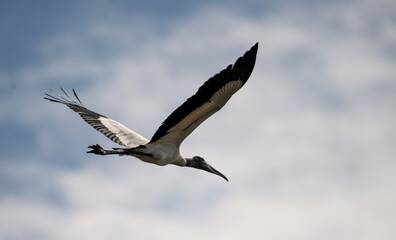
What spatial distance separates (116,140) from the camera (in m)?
16.3

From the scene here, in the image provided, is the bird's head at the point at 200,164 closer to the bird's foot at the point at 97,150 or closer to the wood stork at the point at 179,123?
the wood stork at the point at 179,123

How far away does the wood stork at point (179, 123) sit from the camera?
12961mm

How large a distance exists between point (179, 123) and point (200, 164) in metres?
3.21

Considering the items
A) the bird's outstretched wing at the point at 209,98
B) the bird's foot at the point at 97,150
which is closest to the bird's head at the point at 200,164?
the bird's outstretched wing at the point at 209,98

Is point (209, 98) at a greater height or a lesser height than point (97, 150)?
greater

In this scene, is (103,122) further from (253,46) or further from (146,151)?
(253,46)

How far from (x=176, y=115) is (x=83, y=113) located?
5108 mm

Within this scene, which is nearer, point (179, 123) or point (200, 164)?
point (179, 123)

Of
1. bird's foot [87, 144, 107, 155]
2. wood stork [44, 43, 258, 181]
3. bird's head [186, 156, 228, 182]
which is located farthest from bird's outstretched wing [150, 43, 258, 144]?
bird's head [186, 156, 228, 182]

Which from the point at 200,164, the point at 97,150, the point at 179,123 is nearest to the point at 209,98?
the point at 179,123

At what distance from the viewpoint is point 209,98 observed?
13.4 m

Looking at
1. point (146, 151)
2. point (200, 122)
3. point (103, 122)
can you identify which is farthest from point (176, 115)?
point (103, 122)

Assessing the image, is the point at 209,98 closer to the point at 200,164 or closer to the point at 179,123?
the point at 179,123

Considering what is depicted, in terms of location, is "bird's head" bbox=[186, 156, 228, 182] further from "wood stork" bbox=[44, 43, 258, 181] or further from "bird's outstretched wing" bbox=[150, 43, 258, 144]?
"bird's outstretched wing" bbox=[150, 43, 258, 144]
